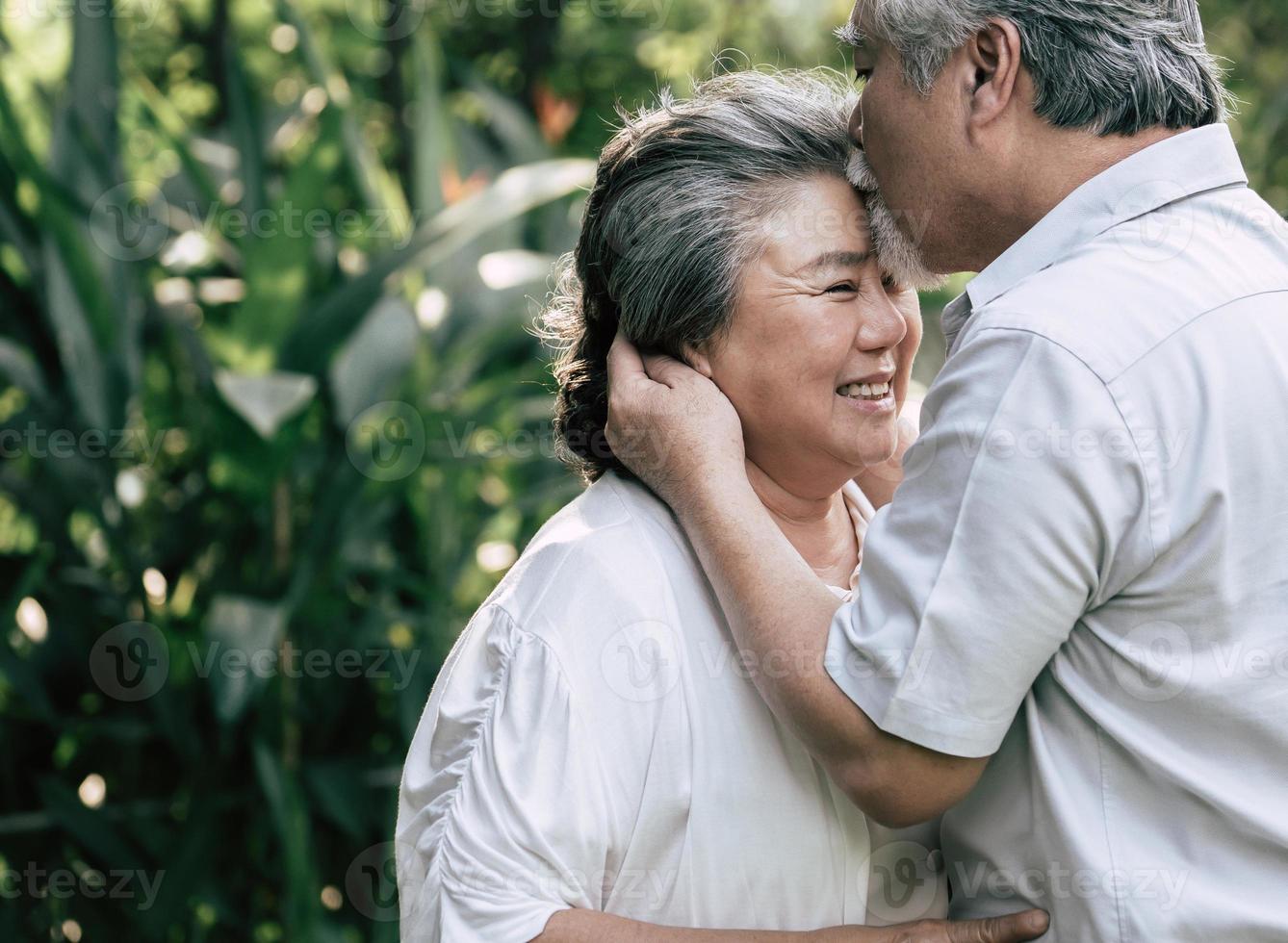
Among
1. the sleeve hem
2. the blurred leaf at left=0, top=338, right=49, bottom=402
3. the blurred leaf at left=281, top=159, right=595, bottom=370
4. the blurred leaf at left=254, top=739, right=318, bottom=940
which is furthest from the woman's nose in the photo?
the blurred leaf at left=0, top=338, right=49, bottom=402

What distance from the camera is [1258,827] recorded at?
132 centimetres

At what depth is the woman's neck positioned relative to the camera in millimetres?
1896

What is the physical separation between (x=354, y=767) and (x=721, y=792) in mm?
2153

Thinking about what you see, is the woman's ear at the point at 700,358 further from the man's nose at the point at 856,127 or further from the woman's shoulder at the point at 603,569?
the man's nose at the point at 856,127

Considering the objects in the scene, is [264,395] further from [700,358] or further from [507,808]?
[507,808]

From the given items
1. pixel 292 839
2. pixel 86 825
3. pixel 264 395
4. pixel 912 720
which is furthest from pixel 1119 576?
pixel 86 825

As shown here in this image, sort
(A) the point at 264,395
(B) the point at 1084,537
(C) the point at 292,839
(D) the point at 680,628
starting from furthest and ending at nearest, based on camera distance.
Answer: (C) the point at 292,839 → (A) the point at 264,395 → (D) the point at 680,628 → (B) the point at 1084,537

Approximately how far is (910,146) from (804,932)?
0.94 m

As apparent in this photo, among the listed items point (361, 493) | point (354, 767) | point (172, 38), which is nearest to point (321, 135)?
point (361, 493)

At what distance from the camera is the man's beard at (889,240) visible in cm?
168

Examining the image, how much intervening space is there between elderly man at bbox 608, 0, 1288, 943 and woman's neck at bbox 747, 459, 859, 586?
37 cm

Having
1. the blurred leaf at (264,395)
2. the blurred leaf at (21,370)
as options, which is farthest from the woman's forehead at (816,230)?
the blurred leaf at (21,370)

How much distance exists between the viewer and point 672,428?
1657 millimetres

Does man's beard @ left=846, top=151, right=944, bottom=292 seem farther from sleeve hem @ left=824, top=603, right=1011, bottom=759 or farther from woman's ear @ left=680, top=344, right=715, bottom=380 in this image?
sleeve hem @ left=824, top=603, right=1011, bottom=759
